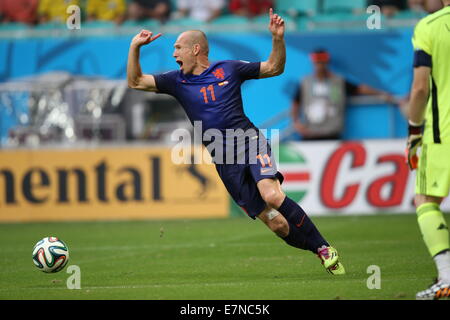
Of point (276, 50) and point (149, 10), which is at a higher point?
point (149, 10)

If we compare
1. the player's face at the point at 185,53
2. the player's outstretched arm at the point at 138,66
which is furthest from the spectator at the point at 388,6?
the player's outstretched arm at the point at 138,66

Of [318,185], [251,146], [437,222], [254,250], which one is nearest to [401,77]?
[318,185]

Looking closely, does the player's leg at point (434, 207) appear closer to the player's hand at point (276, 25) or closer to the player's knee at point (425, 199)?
the player's knee at point (425, 199)

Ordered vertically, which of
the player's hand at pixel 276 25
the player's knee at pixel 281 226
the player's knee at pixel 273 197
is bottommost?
the player's knee at pixel 281 226

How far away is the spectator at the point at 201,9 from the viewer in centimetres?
1973

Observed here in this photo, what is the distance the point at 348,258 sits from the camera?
10039mm

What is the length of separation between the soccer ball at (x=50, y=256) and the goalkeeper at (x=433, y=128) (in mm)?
3622

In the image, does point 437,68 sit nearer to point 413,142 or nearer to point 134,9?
point 413,142

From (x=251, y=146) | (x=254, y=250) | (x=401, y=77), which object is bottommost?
(x=254, y=250)

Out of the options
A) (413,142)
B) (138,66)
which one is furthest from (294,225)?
(138,66)

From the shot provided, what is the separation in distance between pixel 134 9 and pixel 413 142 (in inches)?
538

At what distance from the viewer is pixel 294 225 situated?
28.0 feet
